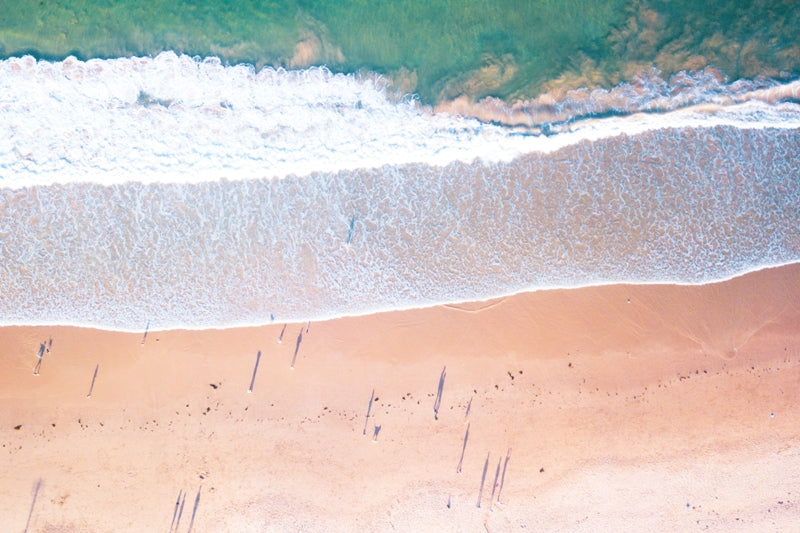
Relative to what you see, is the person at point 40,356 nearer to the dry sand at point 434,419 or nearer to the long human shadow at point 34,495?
the dry sand at point 434,419

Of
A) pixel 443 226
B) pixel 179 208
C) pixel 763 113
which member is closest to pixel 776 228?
pixel 763 113

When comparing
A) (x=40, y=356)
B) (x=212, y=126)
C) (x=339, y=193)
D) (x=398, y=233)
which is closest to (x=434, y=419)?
(x=398, y=233)

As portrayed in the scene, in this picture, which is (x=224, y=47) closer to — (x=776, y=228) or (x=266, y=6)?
(x=266, y=6)

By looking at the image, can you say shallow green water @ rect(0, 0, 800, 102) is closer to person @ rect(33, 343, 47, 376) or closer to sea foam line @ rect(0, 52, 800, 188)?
sea foam line @ rect(0, 52, 800, 188)

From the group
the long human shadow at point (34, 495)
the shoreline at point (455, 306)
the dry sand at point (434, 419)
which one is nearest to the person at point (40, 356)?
the dry sand at point (434, 419)

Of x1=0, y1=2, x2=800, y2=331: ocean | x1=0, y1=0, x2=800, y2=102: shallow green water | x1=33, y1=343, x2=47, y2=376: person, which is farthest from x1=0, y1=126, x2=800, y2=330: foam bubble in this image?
x1=0, y1=0, x2=800, y2=102: shallow green water

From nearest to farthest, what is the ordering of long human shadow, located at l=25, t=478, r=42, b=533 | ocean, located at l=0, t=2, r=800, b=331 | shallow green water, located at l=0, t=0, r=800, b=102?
long human shadow, located at l=25, t=478, r=42, b=533 → ocean, located at l=0, t=2, r=800, b=331 → shallow green water, located at l=0, t=0, r=800, b=102
